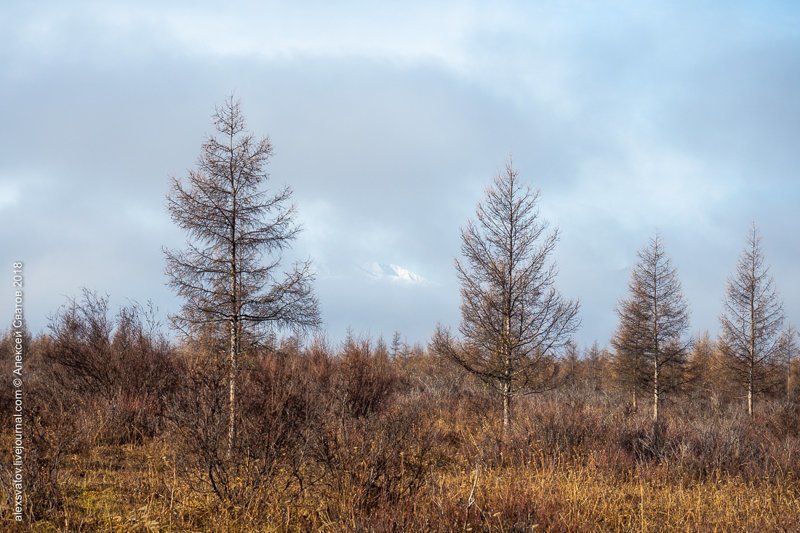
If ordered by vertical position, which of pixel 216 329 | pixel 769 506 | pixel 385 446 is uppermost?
pixel 216 329

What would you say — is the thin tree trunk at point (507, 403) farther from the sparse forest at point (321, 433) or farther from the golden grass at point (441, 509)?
the golden grass at point (441, 509)

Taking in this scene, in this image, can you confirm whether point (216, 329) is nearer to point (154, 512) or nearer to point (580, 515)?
point (154, 512)

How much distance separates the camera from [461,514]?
536 cm

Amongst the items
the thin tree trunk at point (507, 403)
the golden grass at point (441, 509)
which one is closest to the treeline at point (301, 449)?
the golden grass at point (441, 509)

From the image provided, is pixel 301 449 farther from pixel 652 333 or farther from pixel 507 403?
pixel 652 333

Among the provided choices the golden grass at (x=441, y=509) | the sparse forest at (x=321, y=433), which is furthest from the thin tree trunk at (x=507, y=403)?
the golden grass at (x=441, y=509)

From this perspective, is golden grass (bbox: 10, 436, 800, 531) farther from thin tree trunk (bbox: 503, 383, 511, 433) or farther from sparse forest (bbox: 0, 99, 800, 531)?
thin tree trunk (bbox: 503, 383, 511, 433)

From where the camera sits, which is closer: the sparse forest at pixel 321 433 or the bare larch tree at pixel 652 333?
the sparse forest at pixel 321 433

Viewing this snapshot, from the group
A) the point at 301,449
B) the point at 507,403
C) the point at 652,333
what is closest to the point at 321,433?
the point at 301,449

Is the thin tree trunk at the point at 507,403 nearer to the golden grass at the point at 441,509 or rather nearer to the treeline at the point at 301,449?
the treeline at the point at 301,449

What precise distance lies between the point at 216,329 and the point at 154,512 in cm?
510

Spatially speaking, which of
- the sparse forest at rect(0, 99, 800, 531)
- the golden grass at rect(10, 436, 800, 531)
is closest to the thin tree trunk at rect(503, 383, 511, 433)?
the sparse forest at rect(0, 99, 800, 531)

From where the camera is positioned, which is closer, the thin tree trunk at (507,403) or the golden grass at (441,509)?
the golden grass at (441,509)

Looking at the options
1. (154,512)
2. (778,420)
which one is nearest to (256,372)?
(154,512)
